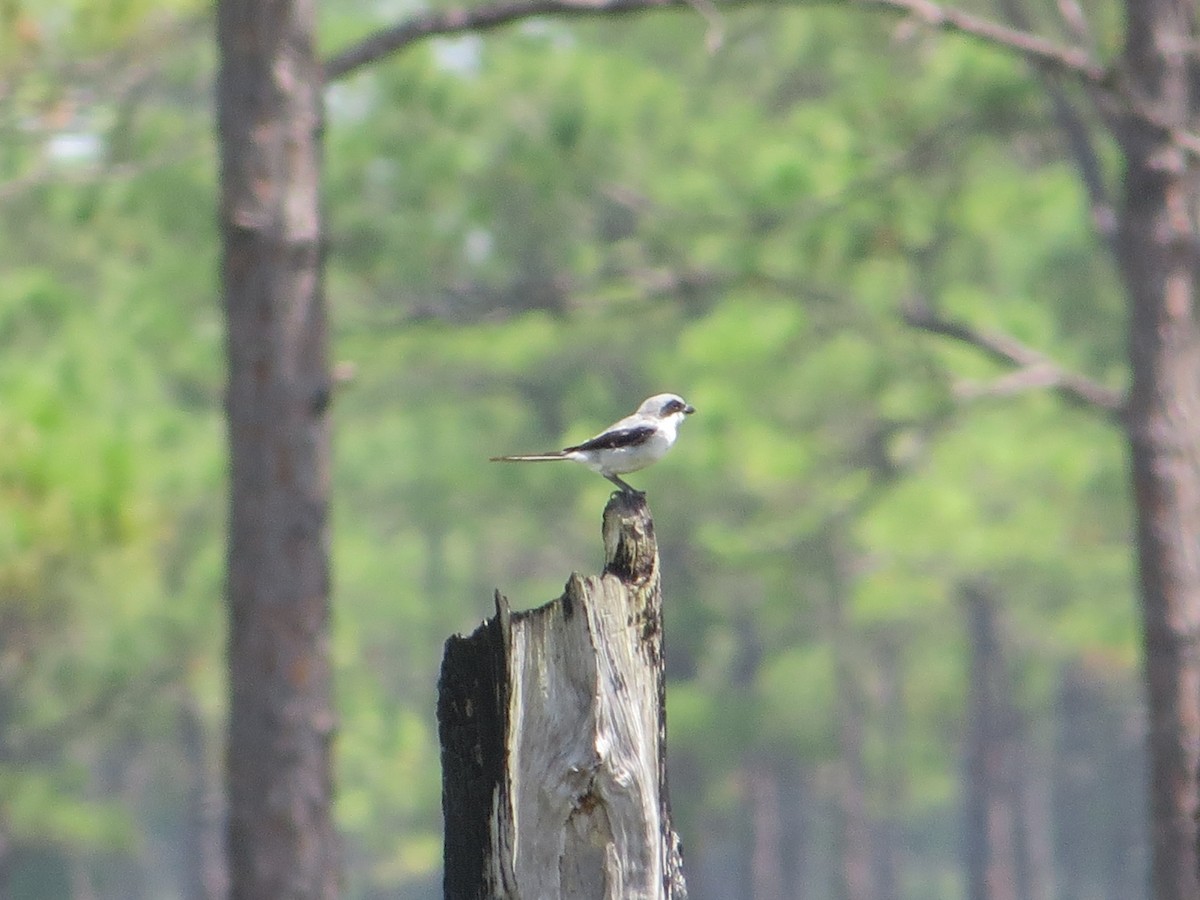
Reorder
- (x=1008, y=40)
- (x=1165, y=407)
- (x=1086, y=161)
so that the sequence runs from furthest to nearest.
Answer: (x=1086, y=161), (x=1165, y=407), (x=1008, y=40)

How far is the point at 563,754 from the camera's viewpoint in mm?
3297

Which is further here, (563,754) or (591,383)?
(591,383)

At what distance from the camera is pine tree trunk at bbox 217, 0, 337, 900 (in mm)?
6441

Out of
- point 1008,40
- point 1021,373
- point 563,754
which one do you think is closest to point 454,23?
point 1008,40

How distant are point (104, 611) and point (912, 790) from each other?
32.9m

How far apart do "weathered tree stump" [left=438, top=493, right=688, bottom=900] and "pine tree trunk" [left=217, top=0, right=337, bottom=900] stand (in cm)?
310

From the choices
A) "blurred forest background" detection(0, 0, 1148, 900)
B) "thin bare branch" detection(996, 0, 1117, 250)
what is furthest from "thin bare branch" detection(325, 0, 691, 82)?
"thin bare branch" detection(996, 0, 1117, 250)

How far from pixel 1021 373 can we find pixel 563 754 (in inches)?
310

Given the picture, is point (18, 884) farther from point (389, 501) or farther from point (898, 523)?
point (898, 523)

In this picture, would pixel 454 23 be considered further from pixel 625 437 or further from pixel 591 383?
pixel 591 383

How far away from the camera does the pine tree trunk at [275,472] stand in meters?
6.44

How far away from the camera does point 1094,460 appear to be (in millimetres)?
24641

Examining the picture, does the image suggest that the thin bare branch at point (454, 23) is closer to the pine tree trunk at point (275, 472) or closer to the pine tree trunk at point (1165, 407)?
the pine tree trunk at point (275, 472)

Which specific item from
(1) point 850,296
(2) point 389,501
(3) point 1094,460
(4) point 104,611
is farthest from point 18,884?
(1) point 850,296
